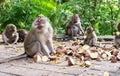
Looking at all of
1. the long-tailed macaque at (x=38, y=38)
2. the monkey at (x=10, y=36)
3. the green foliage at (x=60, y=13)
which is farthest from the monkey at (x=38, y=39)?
the green foliage at (x=60, y=13)

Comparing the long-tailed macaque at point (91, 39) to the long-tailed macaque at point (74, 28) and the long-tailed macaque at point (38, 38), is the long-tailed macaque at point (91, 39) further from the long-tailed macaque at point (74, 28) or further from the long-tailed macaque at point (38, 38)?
the long-tailed macaque at point (38, 38)

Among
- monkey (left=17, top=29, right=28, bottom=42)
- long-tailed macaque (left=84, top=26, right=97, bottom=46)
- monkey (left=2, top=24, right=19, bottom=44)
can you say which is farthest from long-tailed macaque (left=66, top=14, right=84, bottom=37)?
long-tailed macaque (left=84, top=26, right=97, bottom=46)

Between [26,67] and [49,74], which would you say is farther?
[26,67]

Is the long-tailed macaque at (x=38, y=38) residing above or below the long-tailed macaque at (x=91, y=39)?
above

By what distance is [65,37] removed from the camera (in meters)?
11.5

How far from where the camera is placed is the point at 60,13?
13836mm

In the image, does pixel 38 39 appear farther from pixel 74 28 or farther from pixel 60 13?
pixel 60 13

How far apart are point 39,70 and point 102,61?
5.25ft

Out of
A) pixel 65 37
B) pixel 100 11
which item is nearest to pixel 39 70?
pixel 65 37

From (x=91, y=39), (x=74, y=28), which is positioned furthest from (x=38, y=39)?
(x=74, y=28)

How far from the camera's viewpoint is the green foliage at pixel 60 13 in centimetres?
1358

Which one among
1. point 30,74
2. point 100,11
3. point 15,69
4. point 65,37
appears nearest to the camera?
point 30,74

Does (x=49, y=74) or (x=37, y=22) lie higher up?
(x=37, y=22)

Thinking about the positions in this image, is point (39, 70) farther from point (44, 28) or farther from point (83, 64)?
point (44, 28)
